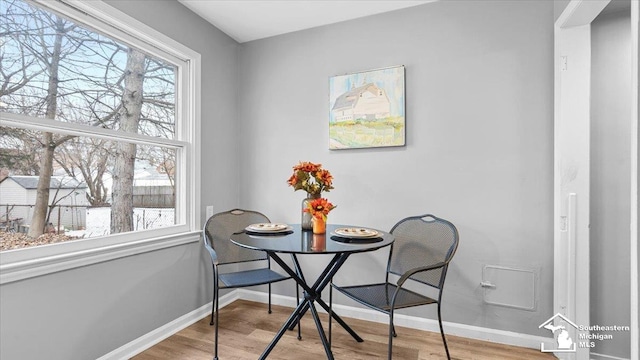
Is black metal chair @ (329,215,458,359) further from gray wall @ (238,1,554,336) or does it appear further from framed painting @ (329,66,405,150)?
framed painting @ (329,66,405,150)

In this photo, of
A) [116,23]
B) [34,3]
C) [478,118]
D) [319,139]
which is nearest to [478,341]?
[478,118]

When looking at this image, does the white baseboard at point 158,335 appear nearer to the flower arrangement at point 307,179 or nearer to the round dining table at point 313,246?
the round dining table at point 313,246

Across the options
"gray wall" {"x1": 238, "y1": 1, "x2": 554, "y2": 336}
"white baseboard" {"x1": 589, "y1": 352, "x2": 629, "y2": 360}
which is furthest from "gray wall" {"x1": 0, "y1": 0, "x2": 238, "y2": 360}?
"white baseboard" {"x1": 589, "y1": 352, "x2": 629, "y2": 360}

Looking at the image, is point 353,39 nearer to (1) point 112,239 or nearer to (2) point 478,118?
(2) point 478,118

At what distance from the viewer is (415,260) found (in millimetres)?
2238

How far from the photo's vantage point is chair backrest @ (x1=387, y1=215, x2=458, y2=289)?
2.09 meters

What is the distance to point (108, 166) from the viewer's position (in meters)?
2.14

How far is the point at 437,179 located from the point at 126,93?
94.2 inches

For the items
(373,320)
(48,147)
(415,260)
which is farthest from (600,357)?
(48,147)

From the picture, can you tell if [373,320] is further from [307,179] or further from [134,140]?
[134,140]

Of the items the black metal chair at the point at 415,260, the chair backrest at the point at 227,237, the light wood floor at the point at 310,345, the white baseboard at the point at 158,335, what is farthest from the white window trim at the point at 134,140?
the black metal chair at the point at 415,260

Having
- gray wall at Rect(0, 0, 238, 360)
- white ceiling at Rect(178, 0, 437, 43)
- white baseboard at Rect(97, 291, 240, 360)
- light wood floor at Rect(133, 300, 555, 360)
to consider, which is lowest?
light wood floor at Rect(133, 300, 555, 360)

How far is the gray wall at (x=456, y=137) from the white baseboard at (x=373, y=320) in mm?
60

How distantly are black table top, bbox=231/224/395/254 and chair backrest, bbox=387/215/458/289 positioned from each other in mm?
287
